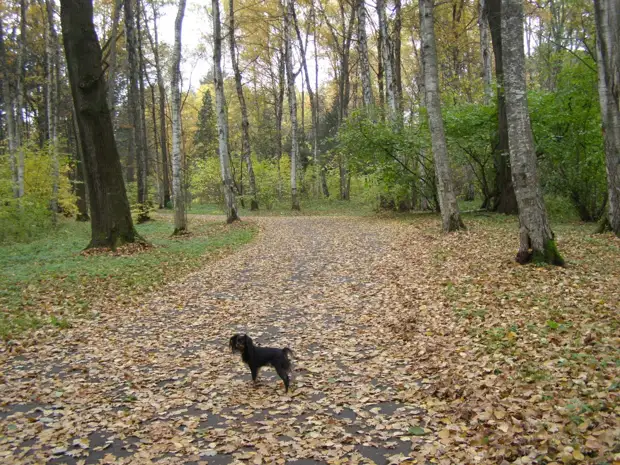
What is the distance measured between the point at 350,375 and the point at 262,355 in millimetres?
1159

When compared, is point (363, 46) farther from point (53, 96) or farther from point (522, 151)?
point (522, 151)

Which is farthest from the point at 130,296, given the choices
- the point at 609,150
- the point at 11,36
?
the point at 11,36

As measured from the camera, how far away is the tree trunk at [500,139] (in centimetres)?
1603

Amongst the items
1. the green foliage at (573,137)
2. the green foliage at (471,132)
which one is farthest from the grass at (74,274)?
the green foliage at (573,137)

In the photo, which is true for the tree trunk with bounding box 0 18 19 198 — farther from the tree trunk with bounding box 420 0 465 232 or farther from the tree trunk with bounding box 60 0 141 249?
the tree trunk with bounding box 420 0 465 232

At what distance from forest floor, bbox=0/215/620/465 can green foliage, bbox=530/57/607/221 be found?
636 cm

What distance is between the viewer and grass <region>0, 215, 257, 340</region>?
7.89 metres

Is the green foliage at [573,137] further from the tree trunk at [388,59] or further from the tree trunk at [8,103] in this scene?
the tree trunk at [8,103]

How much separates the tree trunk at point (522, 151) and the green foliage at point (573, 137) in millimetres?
7486

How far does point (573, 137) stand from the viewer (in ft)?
49.6

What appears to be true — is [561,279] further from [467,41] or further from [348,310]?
[467,41]

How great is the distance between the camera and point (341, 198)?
34.2 m

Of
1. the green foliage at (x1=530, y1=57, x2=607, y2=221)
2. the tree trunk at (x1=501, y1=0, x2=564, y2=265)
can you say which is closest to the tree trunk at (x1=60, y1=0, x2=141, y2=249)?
the tree trunk at (x1=501, y1=0, x2=564, y2=265)

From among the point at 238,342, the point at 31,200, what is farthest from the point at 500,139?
the point at 31,200
